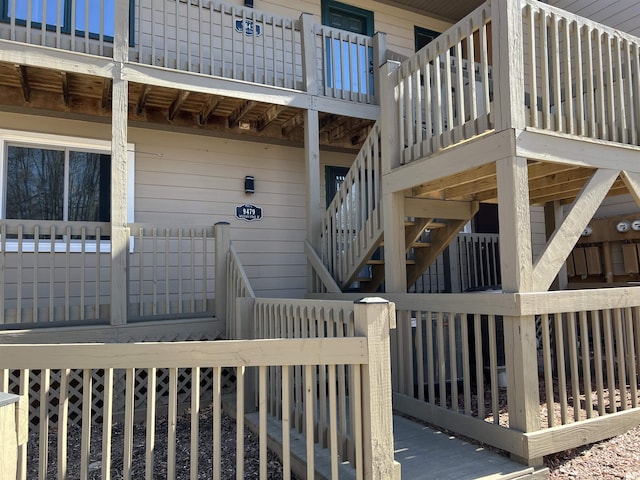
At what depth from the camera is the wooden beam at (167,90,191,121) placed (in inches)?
235

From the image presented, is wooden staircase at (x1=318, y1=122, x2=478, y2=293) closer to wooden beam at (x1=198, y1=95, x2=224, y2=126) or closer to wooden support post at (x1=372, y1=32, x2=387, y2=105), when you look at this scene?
wooden support post at (x1=372, y1=32, x2=387, y2=105)

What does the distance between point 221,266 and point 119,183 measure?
1482 millimetres

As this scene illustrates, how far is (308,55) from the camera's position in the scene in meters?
6.58

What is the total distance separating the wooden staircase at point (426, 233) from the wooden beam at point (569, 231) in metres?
1.64

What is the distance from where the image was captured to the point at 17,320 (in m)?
4.76

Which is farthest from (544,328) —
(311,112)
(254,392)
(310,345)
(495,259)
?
(495,259)

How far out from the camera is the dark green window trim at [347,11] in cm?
814

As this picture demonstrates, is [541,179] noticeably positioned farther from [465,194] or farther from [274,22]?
[274,22]

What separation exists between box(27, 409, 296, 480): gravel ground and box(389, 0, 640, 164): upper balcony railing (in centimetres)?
314

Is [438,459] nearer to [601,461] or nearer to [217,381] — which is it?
[601,461]

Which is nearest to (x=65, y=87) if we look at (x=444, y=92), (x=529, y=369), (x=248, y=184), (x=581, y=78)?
(x=248, y=184)

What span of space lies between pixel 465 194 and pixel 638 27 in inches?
202

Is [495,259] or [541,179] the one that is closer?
[541,179]

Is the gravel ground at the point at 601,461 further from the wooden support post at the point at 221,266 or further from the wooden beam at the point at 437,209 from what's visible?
the wooden support post at the point at 221,266
